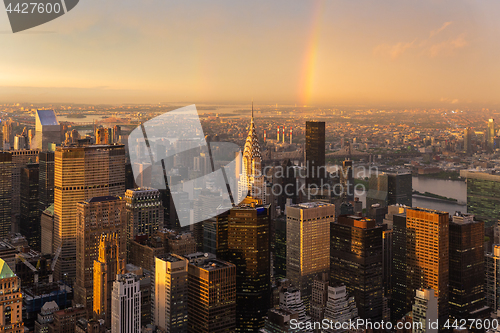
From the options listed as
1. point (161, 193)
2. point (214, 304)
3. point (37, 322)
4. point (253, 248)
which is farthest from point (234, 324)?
point (161, 193)

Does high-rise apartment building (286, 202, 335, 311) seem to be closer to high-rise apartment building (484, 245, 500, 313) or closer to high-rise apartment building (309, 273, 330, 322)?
high-rise apartment building (309, 273, 330, 322)

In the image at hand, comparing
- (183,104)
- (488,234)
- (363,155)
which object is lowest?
(488,234)

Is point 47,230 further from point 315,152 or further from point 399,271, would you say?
point 399,271

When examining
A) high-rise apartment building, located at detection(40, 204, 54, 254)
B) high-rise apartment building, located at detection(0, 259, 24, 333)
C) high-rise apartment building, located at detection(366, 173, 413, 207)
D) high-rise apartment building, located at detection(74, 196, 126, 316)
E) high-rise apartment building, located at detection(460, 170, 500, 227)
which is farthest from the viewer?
high-rise apartment building, located at detection(40, 204, 54, 254)

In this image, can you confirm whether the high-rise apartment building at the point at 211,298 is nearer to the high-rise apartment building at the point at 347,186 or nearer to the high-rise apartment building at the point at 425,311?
the high-rise apartment building at the point at 425,311

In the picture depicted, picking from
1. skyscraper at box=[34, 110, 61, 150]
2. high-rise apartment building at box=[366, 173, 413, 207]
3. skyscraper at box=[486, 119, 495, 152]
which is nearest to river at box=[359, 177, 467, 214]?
high-rise apartment building at box=[366, 173, 413, 207]

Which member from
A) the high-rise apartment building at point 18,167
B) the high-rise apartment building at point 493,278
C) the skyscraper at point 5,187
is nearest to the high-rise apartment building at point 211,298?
the high-rise apartment building at point 493,278

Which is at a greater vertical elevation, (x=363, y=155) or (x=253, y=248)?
(x=363, y=155)

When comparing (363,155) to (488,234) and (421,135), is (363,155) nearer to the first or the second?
(421,135)
